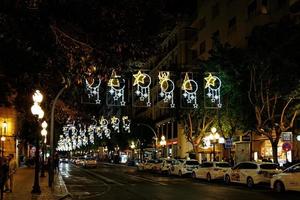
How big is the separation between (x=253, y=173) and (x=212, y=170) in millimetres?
8227

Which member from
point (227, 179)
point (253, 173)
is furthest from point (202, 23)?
point (253, 173)

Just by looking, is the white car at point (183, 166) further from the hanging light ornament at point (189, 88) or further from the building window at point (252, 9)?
the building window at point (252, 9)

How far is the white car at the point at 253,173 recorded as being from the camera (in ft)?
106

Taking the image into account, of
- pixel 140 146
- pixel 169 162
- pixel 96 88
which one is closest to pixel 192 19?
pixel 140 146

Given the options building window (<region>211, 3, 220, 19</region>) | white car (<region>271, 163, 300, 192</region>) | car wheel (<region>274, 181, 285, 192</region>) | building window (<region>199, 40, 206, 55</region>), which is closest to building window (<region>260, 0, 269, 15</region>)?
building window (<region>211, 3, 220, 19</region>)

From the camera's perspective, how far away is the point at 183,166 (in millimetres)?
48875

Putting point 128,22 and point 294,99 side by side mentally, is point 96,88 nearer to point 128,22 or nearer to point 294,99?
point 294,99

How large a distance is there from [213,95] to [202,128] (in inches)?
582

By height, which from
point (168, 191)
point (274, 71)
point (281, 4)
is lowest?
point (168, 191)

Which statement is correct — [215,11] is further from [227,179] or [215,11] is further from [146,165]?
[227,179]

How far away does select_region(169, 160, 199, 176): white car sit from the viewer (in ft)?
157

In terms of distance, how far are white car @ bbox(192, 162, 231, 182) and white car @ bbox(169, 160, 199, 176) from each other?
3005 millimetres

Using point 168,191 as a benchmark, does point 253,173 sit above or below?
above

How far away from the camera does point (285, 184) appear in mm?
27062
